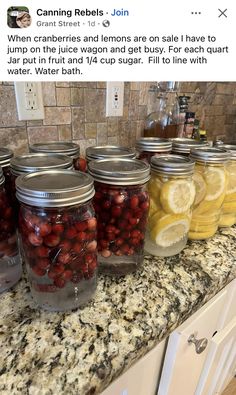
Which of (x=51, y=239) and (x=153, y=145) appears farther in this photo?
(x=153, y=145)

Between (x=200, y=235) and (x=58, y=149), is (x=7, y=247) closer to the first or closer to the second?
(x=58, y=149)

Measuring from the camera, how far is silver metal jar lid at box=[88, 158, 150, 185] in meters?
0.44

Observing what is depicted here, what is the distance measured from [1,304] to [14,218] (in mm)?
142

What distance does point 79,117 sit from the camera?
30.7 inches

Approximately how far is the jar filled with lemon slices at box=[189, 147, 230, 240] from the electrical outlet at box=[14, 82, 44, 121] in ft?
1.33

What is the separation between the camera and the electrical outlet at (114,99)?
813mm

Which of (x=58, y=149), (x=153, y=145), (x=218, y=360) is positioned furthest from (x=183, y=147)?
→ (x=218, y=360)

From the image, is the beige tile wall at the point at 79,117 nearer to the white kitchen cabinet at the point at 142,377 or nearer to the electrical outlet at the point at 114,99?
the electrical outlet at the point at 114,99

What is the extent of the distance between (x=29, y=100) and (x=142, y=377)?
648 mm
